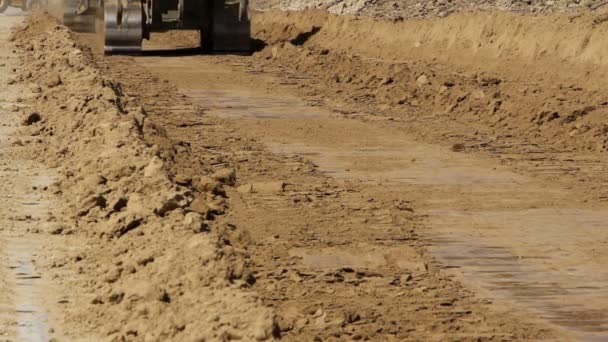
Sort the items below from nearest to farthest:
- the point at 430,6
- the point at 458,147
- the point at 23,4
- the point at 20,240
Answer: the point at 20,240
the point at 458,147
the point at 430,6
the point at 23,4

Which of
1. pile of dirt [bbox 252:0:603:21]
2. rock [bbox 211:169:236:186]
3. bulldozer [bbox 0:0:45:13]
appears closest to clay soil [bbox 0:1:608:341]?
rock [bbox 211:169:236:186]

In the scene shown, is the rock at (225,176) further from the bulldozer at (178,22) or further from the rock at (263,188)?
the bulldozer at (178,22)

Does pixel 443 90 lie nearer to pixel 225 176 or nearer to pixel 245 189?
pixel 225 176

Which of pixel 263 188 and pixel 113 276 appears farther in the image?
pixel 263 188

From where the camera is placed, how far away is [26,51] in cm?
2645

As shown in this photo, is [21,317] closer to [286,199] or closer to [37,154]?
[286,199]

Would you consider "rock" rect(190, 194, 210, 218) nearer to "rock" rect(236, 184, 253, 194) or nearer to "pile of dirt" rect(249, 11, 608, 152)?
"rock" rect(236, 184, 253, 194)

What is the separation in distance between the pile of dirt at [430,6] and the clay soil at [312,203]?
5049 millimetres

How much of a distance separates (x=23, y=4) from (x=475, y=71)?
99.6 feet

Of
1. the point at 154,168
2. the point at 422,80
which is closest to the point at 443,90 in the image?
the point at 422,80

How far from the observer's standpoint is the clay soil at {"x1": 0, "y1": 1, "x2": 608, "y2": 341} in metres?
7.16

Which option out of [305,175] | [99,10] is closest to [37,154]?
[305,175]

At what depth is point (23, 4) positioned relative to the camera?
48.8 m

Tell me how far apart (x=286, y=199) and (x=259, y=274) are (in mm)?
2581
